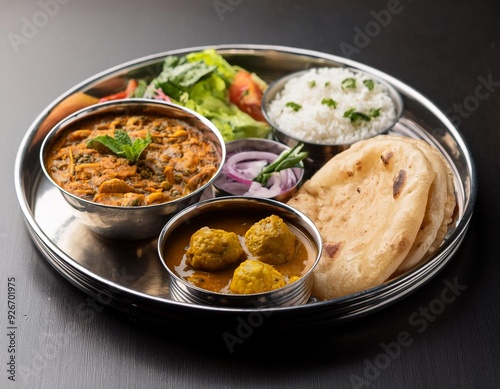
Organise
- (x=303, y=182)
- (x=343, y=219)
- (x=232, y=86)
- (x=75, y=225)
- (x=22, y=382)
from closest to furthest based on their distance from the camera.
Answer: (x=22, y=382) → (x=343, y=219) → (x=75, y=225) → (x=303, y=182) → (x=232, y=86)

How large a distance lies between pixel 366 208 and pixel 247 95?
1854 mm

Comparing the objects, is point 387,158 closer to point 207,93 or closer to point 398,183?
point 398,183

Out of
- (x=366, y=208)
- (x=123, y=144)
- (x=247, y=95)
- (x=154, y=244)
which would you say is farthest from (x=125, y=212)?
(x=247, y=95)

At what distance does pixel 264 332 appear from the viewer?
13.2ft

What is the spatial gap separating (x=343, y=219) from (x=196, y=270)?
1.01 metres

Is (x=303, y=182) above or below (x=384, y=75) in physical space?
below

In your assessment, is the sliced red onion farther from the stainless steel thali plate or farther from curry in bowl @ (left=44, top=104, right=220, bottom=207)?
the stainless steel thali plate

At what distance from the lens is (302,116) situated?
5574mm

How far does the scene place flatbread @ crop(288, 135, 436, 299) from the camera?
4078 mm

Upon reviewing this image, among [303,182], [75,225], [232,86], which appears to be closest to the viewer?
[75,225]

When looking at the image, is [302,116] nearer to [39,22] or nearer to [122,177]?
[122,177]

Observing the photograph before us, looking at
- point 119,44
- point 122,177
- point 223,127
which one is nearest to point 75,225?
point 122,177

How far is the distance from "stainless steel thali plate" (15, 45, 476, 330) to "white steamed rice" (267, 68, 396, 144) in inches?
11.5

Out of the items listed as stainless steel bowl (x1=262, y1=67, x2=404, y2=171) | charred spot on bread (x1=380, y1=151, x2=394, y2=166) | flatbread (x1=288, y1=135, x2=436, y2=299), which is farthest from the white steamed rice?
charred spot on bread (x1=380, y1=151, x2=394, y2=166)
